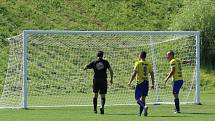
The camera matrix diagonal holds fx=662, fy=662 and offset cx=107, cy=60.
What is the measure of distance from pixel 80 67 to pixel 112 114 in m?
11.5

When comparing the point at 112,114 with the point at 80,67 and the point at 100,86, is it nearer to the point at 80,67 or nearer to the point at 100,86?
→ the point at 100,86

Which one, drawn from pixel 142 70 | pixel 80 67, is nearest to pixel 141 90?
pixel 142 70

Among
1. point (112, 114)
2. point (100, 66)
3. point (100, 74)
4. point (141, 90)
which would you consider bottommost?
point (112, 114)

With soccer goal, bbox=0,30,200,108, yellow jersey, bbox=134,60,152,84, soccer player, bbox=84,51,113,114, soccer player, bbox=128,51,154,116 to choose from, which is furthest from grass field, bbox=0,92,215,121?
soccer goal, bbox=0,30,200,108

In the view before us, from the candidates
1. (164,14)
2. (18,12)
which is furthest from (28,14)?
(164,14)

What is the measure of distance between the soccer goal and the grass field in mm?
2617

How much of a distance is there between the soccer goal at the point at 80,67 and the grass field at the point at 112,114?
2.62 m

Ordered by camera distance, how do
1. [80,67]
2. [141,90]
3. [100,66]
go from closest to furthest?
[141,90] < [100,66] < [80,67]

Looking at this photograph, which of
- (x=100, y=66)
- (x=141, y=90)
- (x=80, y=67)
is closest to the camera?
(x=141, y=90)

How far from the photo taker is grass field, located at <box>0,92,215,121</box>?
18.5m

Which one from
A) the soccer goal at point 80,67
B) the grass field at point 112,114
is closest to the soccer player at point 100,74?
the grass field at point 112,114

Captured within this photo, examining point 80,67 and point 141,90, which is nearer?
point 141,90

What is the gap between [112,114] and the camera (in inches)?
793

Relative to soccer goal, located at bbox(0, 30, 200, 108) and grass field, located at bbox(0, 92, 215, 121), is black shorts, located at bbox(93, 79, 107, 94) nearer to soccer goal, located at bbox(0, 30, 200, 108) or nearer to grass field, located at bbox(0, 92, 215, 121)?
grass field, located at bbox(0, 92, 215, 121)
